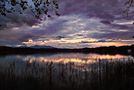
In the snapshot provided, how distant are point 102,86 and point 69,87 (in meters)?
1.77

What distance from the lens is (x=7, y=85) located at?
16641 mm

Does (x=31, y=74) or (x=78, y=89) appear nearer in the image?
(x=78, y=89)

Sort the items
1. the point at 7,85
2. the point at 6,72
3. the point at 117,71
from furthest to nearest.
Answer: the point at 117,71 < the point at 6,72 < the point at 7,85

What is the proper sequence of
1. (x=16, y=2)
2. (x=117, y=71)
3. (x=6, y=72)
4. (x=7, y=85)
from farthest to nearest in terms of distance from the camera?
(x=117, y=71), (x=6, y=72), (x=7, y=85), (x=16, y=2)

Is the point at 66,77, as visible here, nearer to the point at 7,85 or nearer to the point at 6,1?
the point at 7,85

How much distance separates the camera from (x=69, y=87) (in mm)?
17219

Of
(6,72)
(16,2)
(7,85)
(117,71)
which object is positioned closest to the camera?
(16,2)

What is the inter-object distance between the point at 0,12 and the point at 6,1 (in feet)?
1.60

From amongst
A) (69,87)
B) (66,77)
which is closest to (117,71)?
(66,77)

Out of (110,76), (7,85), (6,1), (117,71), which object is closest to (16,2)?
(6,1)

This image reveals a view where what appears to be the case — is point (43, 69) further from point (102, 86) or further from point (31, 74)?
point (102, 86)

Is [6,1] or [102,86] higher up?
[6,1]

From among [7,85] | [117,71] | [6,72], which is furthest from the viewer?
[117,71]

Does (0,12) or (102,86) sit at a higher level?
(0,12)
